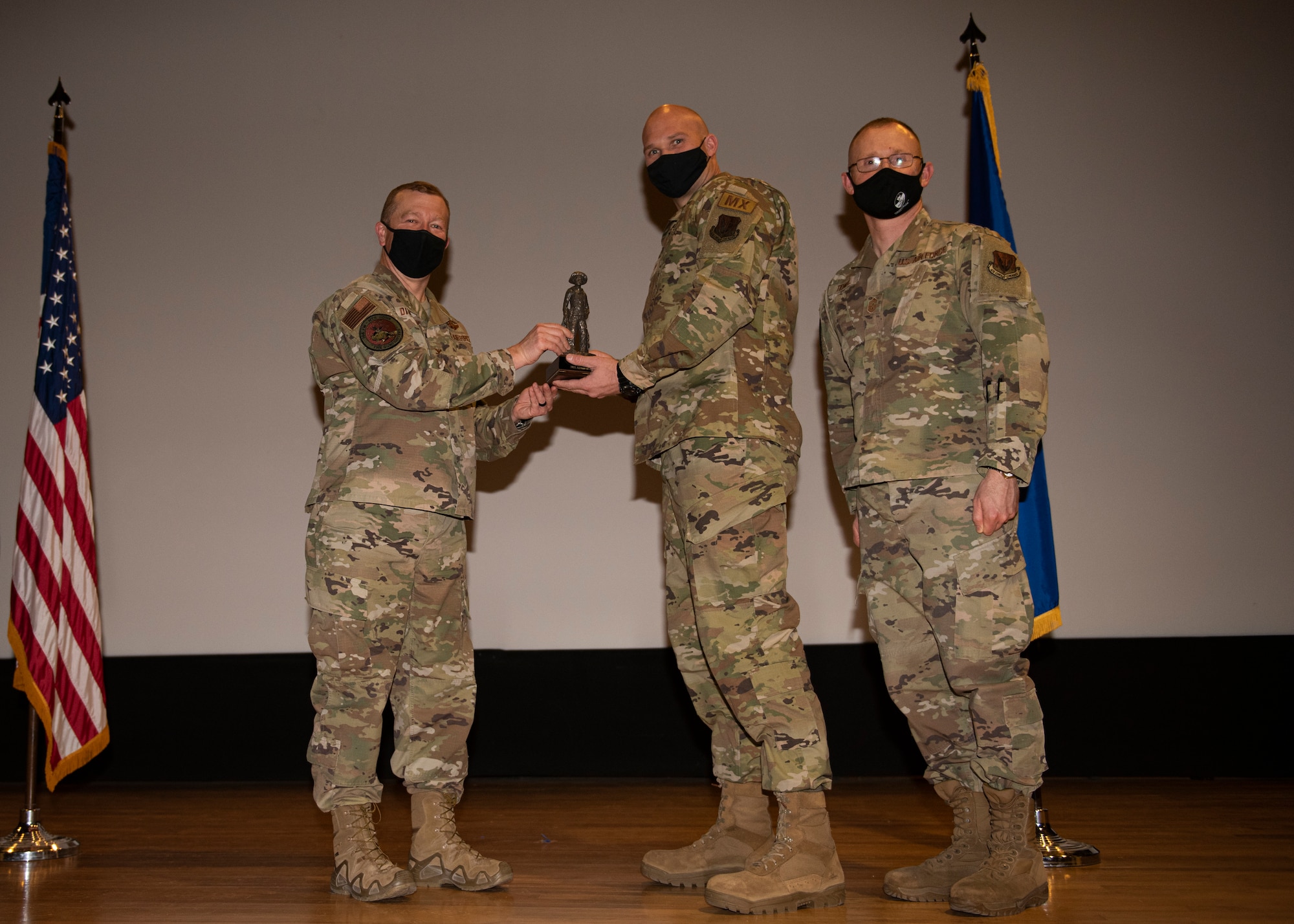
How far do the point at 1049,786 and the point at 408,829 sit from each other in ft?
7.89

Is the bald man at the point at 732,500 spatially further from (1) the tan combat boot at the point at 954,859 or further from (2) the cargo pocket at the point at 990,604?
(2) the cargo pocket at the point at 990,604

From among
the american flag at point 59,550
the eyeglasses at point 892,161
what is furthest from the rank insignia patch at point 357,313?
the american flag at point 59,550

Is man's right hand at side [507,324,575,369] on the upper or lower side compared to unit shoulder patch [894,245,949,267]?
lower

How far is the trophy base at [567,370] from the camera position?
2.51m

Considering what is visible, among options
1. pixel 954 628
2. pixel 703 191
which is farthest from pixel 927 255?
pixel 954 628

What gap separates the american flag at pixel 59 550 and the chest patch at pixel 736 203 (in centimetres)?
248

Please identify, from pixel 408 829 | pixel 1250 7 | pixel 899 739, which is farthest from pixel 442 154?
pixel 1250 7

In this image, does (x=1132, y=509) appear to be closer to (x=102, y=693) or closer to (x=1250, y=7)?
(x=1250, y=7)

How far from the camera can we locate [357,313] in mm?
2459

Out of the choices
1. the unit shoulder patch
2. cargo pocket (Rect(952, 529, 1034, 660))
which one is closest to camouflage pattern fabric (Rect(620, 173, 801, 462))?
the unit shoulder patch

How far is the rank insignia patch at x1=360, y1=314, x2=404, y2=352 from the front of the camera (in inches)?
95.3

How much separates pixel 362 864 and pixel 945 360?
1.82m

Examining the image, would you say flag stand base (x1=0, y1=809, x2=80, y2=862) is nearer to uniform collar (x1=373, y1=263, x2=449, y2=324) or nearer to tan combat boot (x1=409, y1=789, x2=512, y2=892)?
tan combat boot (x1=409, y1=789, x2=512, y2=892)

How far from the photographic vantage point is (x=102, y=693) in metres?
3.46
